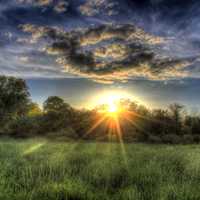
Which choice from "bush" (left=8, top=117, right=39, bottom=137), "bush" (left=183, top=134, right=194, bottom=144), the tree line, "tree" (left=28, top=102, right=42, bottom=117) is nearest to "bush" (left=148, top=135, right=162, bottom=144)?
the tree line

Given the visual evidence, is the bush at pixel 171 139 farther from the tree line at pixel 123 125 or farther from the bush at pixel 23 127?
the bush at pixel 23 127

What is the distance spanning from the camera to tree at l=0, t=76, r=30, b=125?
29.6m

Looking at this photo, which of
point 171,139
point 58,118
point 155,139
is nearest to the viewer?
point 155,139

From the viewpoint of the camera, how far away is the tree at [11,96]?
97.2 feet

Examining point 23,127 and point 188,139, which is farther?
point 23,127

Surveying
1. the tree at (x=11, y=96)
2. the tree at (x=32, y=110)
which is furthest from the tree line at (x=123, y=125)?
the tree at (x=32, y=110)

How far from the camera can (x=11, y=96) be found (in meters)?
30.0

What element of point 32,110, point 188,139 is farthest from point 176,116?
point 32,110

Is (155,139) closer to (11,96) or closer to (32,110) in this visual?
(11,96)

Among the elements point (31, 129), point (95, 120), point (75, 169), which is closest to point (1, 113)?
point (31, 129)

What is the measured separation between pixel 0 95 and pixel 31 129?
9663 mm

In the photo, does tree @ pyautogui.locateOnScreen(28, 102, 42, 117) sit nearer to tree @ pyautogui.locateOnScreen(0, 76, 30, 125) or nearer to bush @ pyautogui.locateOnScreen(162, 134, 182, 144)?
tree @ pyautogui.locateOnScreen(0, 76, 30, 125)

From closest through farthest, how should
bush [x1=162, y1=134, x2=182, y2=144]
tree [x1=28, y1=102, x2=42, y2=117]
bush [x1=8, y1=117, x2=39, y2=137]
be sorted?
bush [x1=162, y1=134, x2=182, y2=144] → bush [x1=8, y1=117, x2=39, y2=137] → tree [x1=28, y1=102, x2=42, y2=117]

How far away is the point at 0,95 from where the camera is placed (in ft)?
96.5
